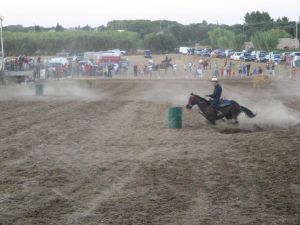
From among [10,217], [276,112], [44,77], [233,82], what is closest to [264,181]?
[10,217]

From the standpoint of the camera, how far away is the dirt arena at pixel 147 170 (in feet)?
27.4

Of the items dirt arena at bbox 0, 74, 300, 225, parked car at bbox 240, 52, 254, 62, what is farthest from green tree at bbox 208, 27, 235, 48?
dirt arena at bbox 0, 74, 300, 225

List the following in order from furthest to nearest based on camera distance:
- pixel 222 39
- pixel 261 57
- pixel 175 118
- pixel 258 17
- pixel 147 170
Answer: pixel 258 17, pixel 222 39, pixel 261 57, pixel 175 118, pixel 147 170

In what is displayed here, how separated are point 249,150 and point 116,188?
473 centimetres

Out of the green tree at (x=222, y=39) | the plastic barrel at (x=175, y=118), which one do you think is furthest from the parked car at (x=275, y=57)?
the green tree at (x=222, y=39)

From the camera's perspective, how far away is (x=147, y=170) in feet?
37.6

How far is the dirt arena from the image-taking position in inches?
329

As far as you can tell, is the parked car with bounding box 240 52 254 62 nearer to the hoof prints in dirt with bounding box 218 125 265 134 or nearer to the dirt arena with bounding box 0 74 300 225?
the dirt arena with bounding box 0 74 300 225

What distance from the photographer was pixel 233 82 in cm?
4481

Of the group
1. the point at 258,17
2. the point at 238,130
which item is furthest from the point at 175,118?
the point at 258,17

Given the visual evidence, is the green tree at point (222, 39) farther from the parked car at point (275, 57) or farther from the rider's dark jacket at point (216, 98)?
the rider's dark jacket at point (216, 98)

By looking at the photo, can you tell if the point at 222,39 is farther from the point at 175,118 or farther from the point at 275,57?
the point at 175,118

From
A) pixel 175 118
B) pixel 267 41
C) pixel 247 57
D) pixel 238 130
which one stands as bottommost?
pixel 238 130

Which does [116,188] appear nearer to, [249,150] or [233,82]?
[249,150]
